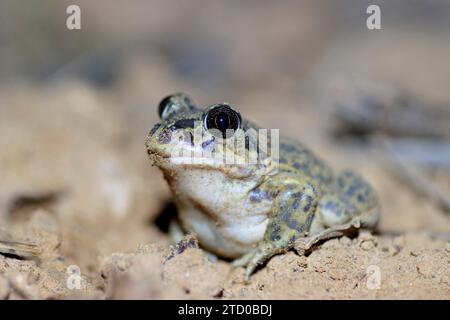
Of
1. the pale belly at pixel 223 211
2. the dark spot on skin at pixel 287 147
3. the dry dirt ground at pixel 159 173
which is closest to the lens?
the dry dirt ground at pixel 159 173

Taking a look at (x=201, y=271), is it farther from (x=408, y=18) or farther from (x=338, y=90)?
(x=408, y=18)

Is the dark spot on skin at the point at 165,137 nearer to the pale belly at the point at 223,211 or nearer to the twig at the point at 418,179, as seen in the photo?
the pale belly at the point at 223,211

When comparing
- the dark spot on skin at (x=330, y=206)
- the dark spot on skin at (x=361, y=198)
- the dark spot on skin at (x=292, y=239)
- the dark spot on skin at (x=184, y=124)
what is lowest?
the dark spot on skin at (x=292, y=239)

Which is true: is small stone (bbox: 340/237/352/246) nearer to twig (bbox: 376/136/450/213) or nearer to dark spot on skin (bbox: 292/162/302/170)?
dark spot on skin (bbox: 292/162/302/170)

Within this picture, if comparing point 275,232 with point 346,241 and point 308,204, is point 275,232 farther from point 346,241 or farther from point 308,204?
point 346,241

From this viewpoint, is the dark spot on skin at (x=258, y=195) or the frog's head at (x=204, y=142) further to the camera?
the dark spot on skin at (x=258, y=195)

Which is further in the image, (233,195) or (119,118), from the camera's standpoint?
(119,118)

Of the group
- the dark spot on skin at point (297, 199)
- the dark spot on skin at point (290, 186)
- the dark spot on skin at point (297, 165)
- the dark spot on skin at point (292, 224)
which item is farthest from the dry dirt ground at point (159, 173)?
the dark spot on skin at point (297, 165)
